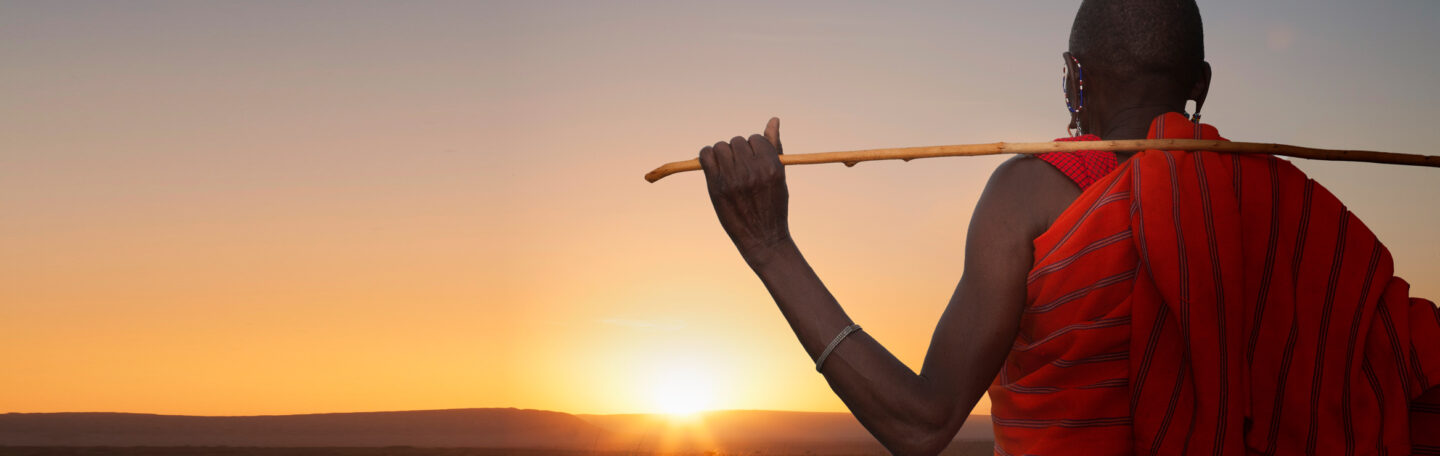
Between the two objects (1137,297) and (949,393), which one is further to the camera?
(949,393)

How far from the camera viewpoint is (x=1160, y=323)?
98.1 inches

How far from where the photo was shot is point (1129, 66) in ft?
9.87

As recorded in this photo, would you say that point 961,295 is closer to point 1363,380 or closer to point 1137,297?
point 1137,297

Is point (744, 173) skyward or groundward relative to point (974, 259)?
skyward

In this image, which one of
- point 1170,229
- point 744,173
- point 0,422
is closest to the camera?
point 1170,229

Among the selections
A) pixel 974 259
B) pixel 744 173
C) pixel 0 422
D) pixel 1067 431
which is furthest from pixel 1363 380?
pixel 0 422

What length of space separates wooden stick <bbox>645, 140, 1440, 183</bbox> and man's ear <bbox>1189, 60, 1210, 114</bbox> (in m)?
0.46

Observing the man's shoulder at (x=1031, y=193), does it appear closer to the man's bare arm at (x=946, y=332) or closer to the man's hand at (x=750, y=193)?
the man's bare arm at (x=946, y=332)

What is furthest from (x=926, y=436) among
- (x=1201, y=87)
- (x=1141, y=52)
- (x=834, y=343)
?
(x=1201, y=87)

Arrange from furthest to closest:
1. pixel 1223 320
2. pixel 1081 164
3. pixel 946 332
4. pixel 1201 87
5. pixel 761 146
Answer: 1. pixel 1201 87
2. pixel 761 146
3. pixel 1081 164
4. pixel 946 332
5. pixel 1223 320

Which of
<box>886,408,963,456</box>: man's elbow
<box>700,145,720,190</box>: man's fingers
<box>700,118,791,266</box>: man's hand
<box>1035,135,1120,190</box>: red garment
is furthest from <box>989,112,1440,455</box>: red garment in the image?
<box>700,145,720,190</box>: man's fingers

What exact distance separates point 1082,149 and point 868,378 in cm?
91

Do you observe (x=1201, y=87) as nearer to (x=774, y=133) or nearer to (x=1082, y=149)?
(x=1082, y=149)

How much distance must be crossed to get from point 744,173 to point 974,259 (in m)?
0.72
